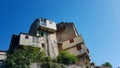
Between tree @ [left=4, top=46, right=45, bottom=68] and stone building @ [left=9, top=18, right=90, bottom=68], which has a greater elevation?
stone building @ [left=9, top=18, right=90, bottom=68]

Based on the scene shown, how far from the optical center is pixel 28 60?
27.8m

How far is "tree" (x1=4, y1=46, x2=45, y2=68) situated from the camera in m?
26.4

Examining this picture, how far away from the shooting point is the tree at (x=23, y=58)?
2636 cm

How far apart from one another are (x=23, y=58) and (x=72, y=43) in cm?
1506

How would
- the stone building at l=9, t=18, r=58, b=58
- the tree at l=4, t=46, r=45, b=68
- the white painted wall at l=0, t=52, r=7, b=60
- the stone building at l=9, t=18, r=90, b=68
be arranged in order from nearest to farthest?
the tree at l=4, t=46, r=45, b=68 < the white painted wall at l=0, t=52, r=7, b=60 < the stone building at l=9, t=18, r=58, b=58 < the stone building at l=9, t=18, r=90, b=68

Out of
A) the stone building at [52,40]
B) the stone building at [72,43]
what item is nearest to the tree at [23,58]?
the stone building at [52,40]

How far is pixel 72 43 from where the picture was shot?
4025 centimetres

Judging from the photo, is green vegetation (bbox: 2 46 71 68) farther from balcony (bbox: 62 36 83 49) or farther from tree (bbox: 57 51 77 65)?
balcony (bbox: 62 36 83 49)

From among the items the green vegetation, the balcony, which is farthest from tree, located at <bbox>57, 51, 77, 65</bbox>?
the balcony

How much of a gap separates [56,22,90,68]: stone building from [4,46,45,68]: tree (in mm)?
8643

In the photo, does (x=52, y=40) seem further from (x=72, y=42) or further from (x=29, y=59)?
(x=29, y=59)

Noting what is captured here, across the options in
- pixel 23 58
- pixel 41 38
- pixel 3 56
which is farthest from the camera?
pixel 41 38

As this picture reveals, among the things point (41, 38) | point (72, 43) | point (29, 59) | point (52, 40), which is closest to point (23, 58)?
point (29, 59)

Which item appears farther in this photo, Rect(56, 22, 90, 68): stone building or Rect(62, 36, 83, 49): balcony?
Rect(62, 36, 83, 49): balcony
